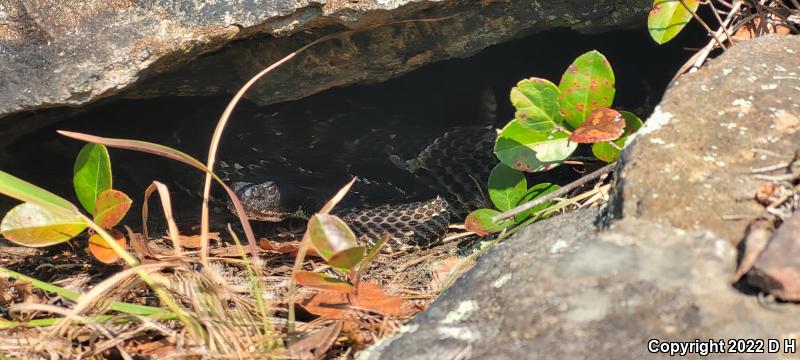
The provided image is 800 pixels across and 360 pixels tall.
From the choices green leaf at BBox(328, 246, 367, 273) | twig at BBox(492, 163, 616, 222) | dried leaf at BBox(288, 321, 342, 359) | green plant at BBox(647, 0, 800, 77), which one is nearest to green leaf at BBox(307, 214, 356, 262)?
green leaf at BBox(328, 246, 367, 273)

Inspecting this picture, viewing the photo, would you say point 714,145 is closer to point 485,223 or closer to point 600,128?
point 600,128

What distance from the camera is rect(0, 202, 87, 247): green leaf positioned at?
7.09 ft

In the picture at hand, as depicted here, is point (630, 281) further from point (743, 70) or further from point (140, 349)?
point (140, 349)

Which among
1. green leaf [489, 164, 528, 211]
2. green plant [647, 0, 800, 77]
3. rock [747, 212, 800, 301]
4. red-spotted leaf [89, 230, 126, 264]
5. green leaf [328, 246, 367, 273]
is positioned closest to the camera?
rock [747, 212, 800, 301]

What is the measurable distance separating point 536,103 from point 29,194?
1477 millimetres

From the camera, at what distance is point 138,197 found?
146 inches

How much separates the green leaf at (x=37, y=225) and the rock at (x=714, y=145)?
1.48 metres

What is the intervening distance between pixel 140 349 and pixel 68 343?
0.19 metres

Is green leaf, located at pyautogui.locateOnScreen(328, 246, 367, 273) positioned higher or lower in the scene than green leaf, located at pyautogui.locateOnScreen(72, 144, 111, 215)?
lower

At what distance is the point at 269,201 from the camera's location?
151 inches

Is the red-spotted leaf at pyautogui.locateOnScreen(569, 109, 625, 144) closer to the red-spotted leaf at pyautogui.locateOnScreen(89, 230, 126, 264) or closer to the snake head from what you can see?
the red-spotted leaf at pyautogui.locateOnScreen(89, 230, 126, 264)

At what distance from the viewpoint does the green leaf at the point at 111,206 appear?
7.47 ft

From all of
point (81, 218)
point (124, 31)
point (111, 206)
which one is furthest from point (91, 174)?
point (124, 31)

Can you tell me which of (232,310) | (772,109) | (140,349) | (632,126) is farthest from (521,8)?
(140,349)
